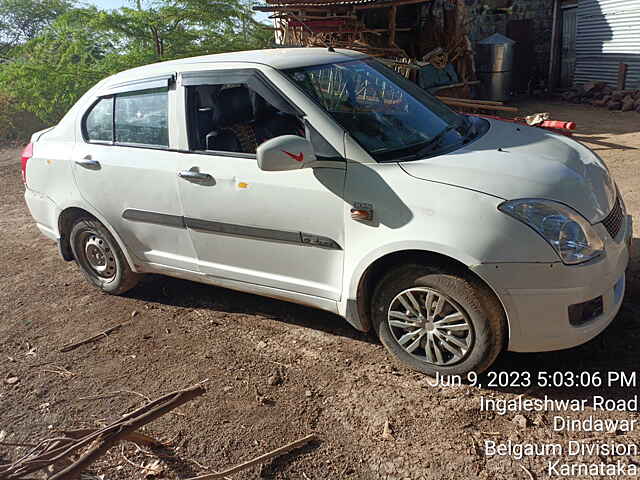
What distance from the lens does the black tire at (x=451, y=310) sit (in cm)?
310

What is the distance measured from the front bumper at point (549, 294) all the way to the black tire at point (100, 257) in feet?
9.78

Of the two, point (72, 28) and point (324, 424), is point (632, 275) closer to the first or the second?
point (324, 424)

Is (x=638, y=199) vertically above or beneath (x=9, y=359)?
above

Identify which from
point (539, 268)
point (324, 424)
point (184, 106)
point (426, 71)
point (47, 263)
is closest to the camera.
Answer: point (539, 268)

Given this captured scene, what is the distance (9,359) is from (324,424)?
247cm

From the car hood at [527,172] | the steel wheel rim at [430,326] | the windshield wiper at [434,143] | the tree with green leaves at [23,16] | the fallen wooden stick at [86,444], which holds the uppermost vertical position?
the tree with green leaves at [23,16]

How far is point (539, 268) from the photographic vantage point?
2.90 m

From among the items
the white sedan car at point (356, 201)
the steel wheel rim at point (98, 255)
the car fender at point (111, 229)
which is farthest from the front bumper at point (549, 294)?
the steel wheel rim at point (98, 255)

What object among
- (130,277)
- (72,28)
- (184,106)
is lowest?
(130,277)

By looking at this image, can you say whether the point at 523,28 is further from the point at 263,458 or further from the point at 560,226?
the point at 263,458

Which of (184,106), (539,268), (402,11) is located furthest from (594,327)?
(402,11)

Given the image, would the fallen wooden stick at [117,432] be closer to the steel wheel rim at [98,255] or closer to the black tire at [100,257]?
the black tire at [100,257]

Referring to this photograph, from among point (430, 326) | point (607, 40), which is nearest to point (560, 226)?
point (430, 326)

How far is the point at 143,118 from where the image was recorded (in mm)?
4234
